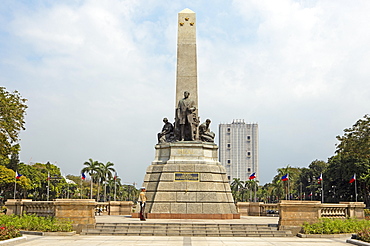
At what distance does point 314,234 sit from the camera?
16688mm

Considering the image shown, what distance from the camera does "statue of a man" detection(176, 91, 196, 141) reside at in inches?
934

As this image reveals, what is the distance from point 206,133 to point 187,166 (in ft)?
9.15

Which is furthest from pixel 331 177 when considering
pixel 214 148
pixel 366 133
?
pixel 214 148

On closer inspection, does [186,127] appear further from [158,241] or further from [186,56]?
[158,241]

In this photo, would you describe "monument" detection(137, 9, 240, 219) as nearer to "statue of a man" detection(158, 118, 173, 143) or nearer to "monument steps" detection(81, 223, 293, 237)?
"statue of a man" detection(158, 118, 173, 143)

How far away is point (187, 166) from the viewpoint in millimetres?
22469

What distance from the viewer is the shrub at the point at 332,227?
55.3 feet

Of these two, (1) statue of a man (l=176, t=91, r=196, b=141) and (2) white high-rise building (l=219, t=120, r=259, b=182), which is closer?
(1) statue of a man (l=176, t=91, r=196, b=141)

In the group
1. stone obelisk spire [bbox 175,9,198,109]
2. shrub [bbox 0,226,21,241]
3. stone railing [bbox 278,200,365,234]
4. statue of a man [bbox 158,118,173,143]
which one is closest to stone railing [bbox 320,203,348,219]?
stone railing [bbox 278,200,365,234]

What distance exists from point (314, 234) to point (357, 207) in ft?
14.5

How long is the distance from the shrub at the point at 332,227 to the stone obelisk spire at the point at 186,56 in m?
10.6

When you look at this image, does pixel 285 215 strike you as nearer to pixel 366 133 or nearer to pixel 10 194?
pixel 366 133

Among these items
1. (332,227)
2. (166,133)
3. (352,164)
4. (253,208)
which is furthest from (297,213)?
(352,164)

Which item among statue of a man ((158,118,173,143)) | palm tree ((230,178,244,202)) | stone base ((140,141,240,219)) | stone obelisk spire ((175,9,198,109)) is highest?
stone obelisk spire ((175,9,198,109))
